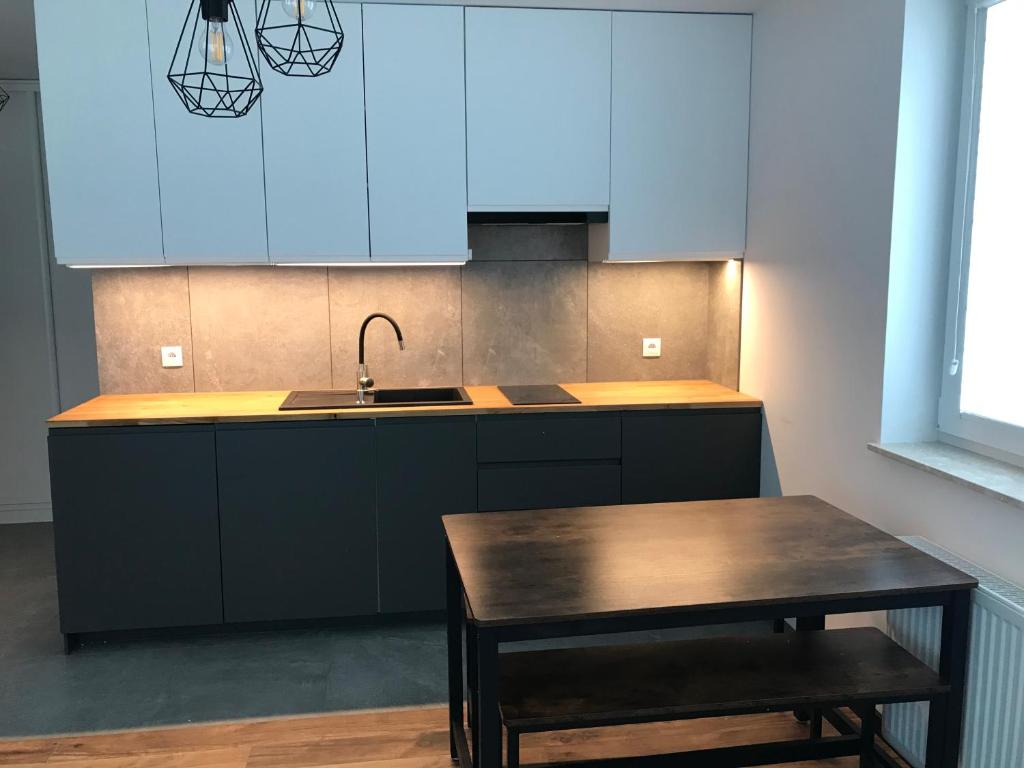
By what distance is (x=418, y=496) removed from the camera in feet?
11.0

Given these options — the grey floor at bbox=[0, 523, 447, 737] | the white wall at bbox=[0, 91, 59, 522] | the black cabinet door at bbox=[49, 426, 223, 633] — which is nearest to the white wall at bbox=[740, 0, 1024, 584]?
the grey floor at bbox=[0, 523, 447, 737]

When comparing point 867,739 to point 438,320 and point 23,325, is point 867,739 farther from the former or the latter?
point 23,325

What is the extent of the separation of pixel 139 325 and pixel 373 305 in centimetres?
103

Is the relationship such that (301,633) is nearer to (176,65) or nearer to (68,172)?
(68,172)

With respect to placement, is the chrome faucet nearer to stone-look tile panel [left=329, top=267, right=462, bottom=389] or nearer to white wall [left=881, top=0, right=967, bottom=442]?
stone-look tile panel [left=329, top=267, right=462, bottom=389]

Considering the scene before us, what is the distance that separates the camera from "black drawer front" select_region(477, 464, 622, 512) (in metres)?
3.38

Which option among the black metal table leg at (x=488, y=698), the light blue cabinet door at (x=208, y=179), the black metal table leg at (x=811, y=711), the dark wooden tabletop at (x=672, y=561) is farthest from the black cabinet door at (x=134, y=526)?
the black metal table leg at (x=811, y=711)

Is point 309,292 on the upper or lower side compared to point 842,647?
upper

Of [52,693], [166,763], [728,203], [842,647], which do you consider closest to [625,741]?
[842,647]

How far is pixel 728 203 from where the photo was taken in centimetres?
360

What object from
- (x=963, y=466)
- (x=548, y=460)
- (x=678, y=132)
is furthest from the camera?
(x=678, y=132)

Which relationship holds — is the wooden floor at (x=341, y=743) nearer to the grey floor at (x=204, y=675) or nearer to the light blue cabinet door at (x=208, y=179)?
the grey floor at (x=204, y=675)

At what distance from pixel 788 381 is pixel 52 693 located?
2912 millimetres

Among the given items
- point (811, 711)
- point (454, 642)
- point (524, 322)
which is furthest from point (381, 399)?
point (811, 711)
